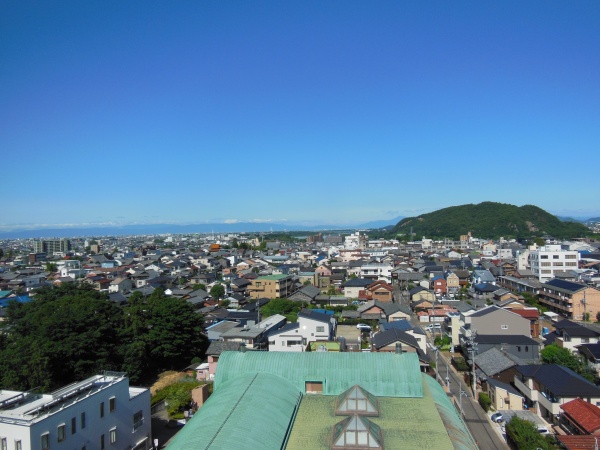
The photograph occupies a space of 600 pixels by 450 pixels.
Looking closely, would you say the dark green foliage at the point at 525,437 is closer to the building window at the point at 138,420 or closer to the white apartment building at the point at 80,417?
the white apartment building at the point at 80,417

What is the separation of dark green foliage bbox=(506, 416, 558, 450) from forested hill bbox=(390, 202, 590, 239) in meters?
83.6

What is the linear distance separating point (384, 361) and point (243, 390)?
135 inches

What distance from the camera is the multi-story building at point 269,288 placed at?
31.9 m

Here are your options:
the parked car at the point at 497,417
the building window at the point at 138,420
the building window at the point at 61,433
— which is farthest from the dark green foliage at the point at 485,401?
the building window at the point at 61,433

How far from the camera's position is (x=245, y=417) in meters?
7.53

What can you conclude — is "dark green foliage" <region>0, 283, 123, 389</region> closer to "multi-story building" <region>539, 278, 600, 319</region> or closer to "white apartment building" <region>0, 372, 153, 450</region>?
"white apartment building" <region>0, 372, 153, 450</region>

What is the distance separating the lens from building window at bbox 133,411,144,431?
10.4 metres

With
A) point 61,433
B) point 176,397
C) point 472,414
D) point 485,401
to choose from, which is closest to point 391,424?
point 472,414

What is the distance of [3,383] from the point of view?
464 inches

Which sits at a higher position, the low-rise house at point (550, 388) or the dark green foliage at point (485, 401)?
the low-rise house at point (550, 388)

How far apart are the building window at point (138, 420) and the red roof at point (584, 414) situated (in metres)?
10.5

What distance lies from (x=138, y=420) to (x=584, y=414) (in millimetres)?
10778

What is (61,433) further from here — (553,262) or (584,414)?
(553,262)

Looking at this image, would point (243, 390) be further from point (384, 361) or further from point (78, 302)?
point (78, 302)
